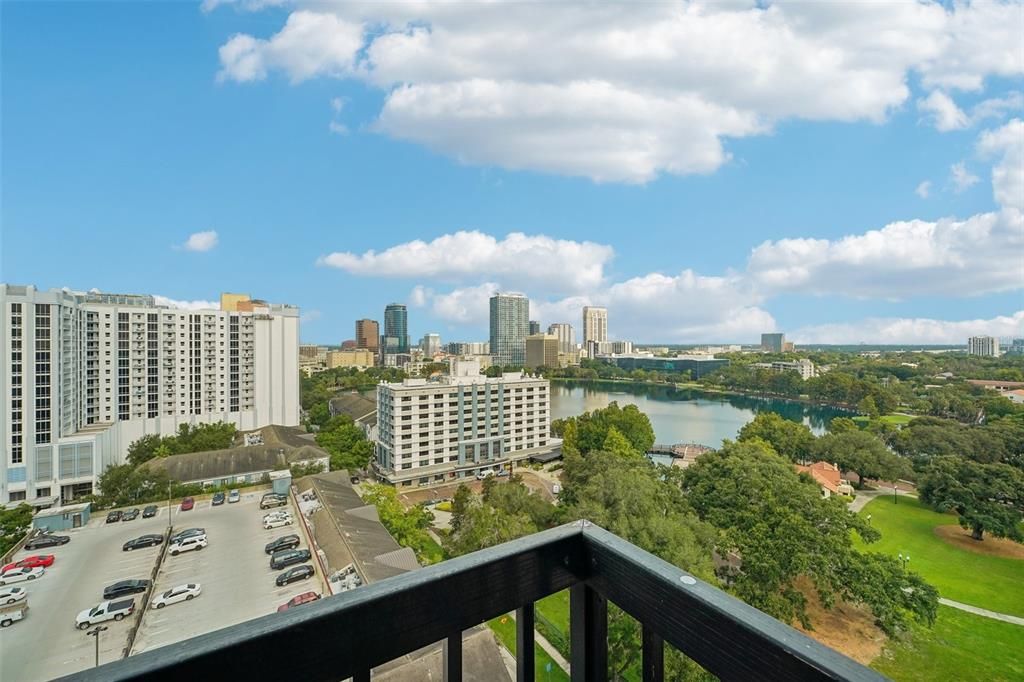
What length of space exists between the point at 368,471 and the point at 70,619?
635 centimetres

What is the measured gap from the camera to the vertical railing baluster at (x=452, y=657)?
395 millimetres

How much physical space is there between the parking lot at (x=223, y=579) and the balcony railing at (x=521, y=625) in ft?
10.4

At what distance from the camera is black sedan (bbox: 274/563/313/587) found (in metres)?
4.09

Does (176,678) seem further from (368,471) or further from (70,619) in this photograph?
(368,471)

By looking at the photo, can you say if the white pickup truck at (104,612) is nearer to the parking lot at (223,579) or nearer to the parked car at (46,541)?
the parking lot at (223,579)

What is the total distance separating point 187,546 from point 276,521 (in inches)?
34.8

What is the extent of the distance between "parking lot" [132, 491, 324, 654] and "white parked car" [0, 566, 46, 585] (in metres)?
1.11

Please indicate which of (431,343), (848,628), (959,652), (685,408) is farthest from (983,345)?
(431,343)

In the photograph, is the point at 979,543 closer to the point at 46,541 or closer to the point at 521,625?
the point at 521,625

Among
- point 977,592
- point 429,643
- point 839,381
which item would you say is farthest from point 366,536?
point 839,381

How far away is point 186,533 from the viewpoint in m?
5.34

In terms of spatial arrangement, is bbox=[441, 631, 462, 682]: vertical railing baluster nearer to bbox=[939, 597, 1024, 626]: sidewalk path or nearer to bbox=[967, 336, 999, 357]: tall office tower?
bbox=[939, 597, 1024, 626]: sidewalk path

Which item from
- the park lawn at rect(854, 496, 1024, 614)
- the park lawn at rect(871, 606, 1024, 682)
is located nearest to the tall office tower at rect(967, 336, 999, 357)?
the park lawn at rect(854, 496, 1024, 614)

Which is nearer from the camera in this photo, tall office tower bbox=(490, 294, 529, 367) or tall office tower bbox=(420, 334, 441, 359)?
tall office tower bbox=(490, 294, 529, 367)
